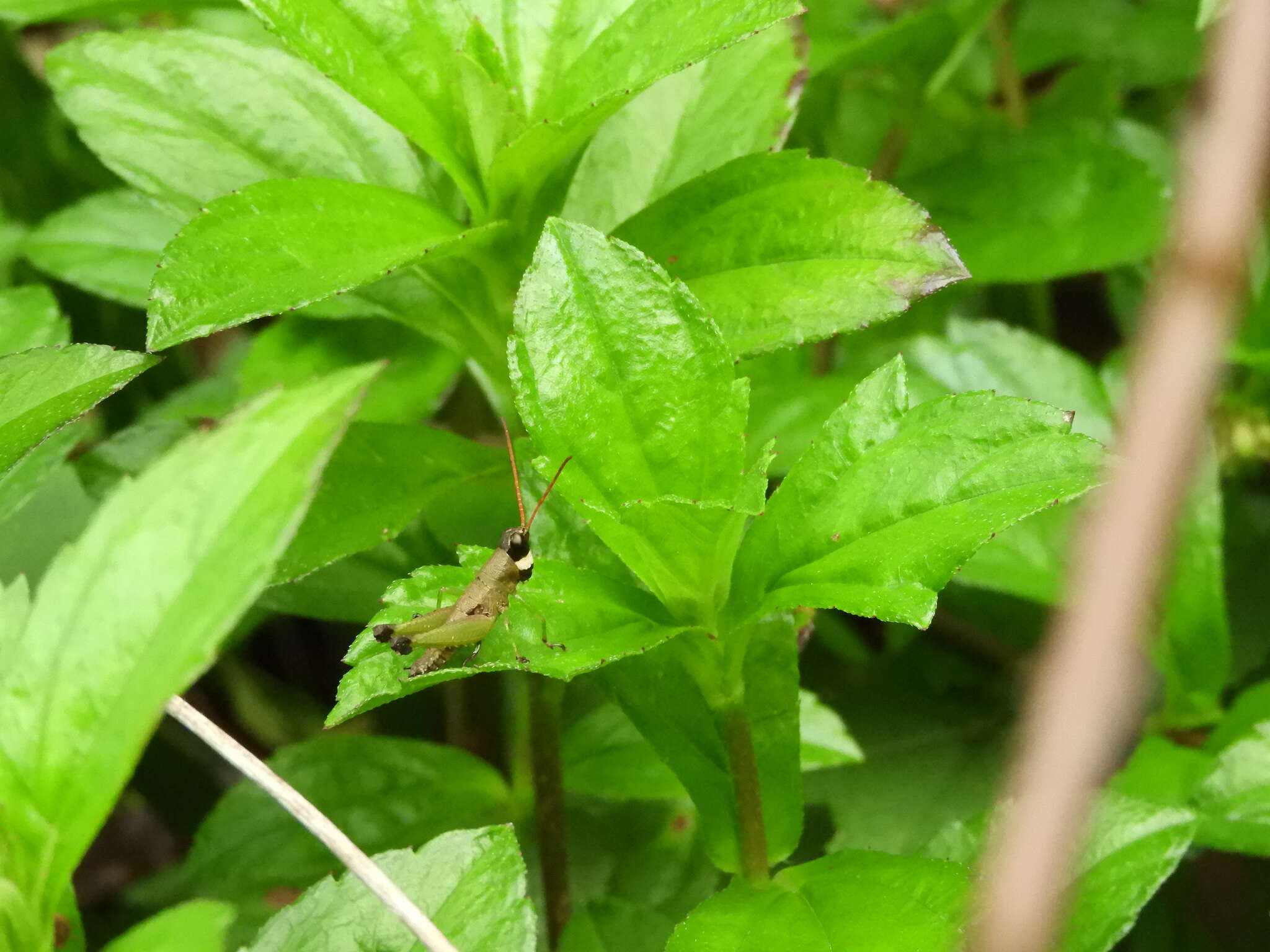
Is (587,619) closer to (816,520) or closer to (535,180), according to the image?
(816,520)

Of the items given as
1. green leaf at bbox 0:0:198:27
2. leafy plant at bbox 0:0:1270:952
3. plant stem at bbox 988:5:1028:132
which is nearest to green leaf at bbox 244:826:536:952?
leafy plant at bbox 0:0:1270:952

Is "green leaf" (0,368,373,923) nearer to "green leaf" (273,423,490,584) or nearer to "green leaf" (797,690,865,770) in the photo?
"green leaf" (273,423,490,584)

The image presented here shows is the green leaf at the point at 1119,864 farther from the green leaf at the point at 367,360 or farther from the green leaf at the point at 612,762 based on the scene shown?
the green leaf at the point at 367,360

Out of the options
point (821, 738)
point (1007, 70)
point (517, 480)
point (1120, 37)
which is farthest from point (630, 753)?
point (1120, 37)

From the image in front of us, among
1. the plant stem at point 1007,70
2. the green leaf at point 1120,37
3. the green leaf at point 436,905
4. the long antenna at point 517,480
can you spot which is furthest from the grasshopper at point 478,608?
the green leaf at point 1120,37

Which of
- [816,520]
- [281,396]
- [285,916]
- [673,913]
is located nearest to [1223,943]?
[673,913]

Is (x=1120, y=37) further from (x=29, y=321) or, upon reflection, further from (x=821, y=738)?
(x=29, y=321)
